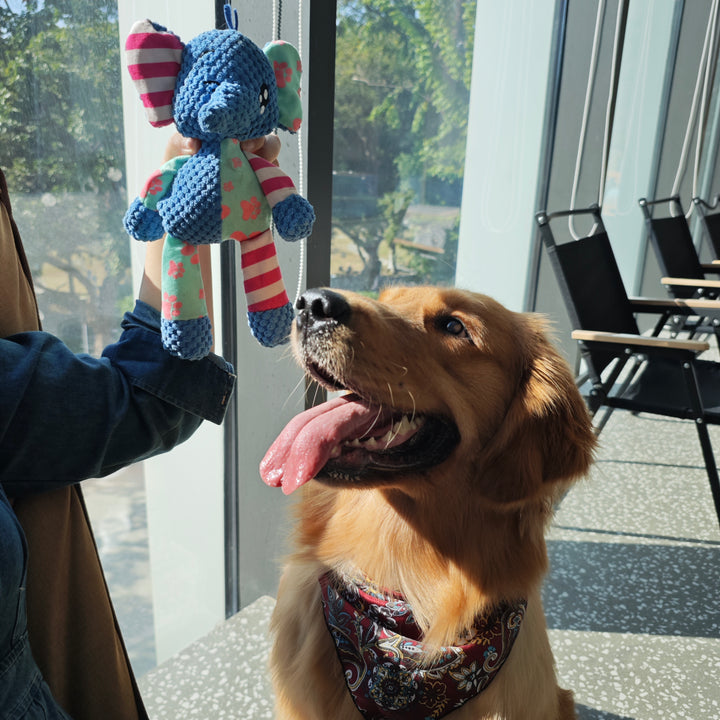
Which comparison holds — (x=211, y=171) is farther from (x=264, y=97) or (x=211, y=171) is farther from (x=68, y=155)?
(x=68, y=155)

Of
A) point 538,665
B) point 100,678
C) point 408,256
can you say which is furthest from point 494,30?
point 100,678

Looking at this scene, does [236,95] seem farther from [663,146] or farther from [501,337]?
[663,146]

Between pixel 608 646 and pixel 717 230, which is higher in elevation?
pixel 717 230

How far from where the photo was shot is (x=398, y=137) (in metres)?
2.53

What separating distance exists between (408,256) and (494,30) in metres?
1.23

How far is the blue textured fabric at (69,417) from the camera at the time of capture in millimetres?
776

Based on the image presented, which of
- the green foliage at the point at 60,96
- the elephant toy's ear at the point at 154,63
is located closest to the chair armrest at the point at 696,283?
the green foliage at the point at 60,96

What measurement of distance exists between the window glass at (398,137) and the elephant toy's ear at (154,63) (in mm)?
1244

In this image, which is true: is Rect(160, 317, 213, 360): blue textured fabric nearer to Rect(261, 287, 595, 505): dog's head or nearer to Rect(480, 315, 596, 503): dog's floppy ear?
Rect(261, 287, 595, 505): dog's head

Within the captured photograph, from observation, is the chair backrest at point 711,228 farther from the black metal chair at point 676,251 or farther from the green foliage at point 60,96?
the green foliage at point 60,96

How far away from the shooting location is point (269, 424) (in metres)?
1.80

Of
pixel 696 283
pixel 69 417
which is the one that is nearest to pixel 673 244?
pixel 696 283

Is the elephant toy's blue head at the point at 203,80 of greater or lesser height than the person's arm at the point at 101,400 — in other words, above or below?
above

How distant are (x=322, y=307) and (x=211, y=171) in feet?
0.95
